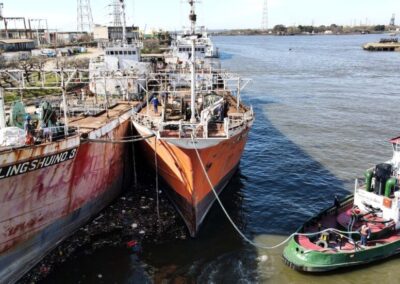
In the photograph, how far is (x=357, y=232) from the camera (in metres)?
17.1

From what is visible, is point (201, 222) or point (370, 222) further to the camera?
point (201, 222)

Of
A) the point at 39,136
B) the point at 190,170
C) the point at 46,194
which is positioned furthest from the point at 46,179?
the point at 190,170

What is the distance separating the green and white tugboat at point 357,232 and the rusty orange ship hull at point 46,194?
1055 centimetres

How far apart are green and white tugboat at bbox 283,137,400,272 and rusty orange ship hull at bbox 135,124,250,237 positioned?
16.8 ft

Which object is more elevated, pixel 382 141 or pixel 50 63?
pixel 50 63

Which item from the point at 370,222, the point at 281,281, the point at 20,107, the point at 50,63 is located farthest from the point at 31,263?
the point at 50,63

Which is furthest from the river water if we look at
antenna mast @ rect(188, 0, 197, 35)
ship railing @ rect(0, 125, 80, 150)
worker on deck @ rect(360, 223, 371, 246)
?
antenna mast @ rect(188, 0, 197, 35)

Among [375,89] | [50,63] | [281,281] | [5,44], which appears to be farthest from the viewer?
[5,44]

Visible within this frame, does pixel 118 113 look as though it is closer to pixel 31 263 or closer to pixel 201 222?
pixel 201 222

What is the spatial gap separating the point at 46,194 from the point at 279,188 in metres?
14.6

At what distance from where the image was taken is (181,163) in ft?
64.1

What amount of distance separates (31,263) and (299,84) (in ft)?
182

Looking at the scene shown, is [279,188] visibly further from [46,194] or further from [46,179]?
[46,179]

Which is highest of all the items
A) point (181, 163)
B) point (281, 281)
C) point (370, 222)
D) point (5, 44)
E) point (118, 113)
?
point (5, 44)
